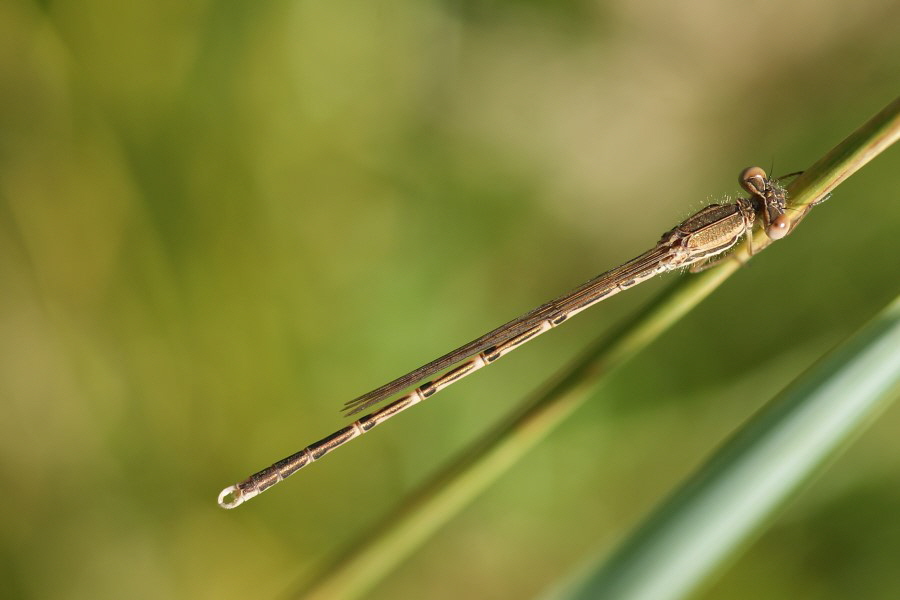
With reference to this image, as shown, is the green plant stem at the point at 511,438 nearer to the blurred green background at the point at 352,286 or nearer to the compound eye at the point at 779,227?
the compound eye at the point at 779,227

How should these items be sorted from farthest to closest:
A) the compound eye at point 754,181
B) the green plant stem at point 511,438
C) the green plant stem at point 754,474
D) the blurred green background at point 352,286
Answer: the blurred green background at point 352,286 → the compound eye at point 754,181 → the green plant stem at point 511,438 → the green plant stem at point 754,474

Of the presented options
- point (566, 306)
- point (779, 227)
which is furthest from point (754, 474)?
point (566, 306)

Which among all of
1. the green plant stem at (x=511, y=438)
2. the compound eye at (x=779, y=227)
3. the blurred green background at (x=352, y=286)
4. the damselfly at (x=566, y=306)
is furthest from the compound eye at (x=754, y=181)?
the green plant stem at (x=511, y=438)

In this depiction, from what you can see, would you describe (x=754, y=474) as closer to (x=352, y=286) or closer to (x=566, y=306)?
(x=566, y=306)

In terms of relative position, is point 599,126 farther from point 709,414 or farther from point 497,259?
point 709,414

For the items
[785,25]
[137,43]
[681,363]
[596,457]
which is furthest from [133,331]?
[785,25]
